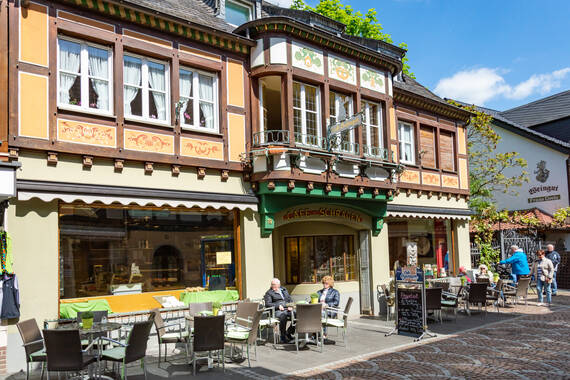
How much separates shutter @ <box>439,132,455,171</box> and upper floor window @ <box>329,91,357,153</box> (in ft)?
18.7

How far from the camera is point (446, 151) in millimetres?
18750

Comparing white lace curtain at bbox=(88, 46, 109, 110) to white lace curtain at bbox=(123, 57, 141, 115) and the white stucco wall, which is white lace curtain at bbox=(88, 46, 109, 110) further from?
the white stucco wall

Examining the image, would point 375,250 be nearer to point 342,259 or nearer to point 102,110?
point 342,259

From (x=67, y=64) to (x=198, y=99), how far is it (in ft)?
9.59

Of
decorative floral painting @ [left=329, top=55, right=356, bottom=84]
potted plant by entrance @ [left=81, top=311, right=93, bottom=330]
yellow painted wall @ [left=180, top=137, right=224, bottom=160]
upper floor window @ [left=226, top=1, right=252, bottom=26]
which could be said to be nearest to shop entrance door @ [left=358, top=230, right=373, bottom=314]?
decorative floral painting @ [left=329, top=55, right=356, bottom=84]

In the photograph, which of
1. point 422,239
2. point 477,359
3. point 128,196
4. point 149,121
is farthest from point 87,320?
point 422,239

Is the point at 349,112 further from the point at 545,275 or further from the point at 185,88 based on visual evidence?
the point at 545,275

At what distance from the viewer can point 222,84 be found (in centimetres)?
1200

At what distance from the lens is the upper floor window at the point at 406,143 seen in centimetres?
1698

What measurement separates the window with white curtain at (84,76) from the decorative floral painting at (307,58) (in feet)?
14.8

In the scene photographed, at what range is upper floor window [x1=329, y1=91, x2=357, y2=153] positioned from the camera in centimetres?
1350

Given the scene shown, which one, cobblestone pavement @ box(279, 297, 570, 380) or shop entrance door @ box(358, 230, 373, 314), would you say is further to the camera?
shop entrance door @ box(358, 230, 373, 314)

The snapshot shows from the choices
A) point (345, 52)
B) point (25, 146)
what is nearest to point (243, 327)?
point (25, 146)

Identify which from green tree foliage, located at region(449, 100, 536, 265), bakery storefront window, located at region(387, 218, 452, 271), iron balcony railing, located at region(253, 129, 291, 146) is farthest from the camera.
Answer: green tree foliage, located at region(449, 100, 536, 265)
